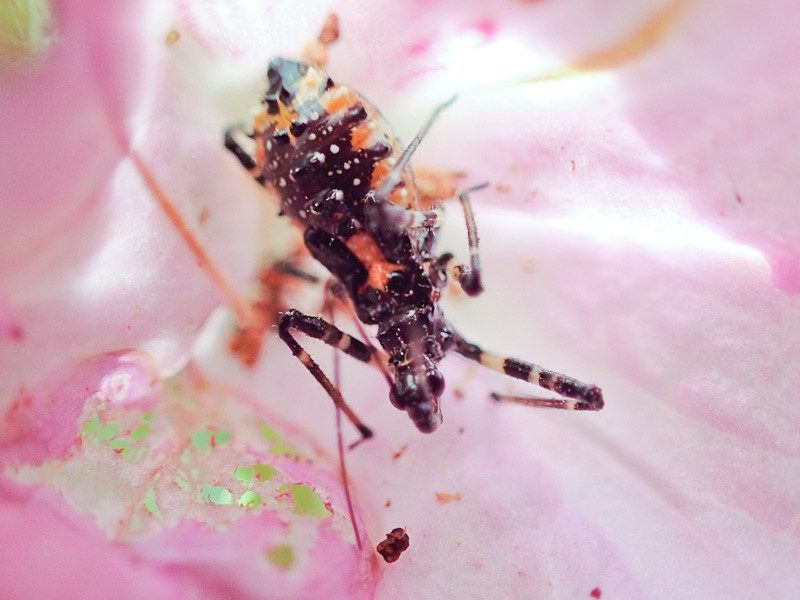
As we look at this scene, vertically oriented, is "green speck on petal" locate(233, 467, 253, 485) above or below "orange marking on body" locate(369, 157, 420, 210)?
below

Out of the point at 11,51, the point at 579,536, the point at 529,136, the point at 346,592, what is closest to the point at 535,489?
the point at 579,536

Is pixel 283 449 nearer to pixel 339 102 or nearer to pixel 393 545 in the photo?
pixel 393 545

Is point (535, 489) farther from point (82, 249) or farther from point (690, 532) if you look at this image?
point (82, 249)

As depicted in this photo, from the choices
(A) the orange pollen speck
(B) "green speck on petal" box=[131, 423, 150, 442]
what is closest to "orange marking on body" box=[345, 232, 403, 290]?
(A) the orange pollen speck

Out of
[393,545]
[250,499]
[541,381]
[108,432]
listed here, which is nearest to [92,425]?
[108,432]

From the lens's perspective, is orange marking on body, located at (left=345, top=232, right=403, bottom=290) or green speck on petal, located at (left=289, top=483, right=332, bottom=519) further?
orange marking on body, located at (left=345, top=232, right=403, bottom=290)

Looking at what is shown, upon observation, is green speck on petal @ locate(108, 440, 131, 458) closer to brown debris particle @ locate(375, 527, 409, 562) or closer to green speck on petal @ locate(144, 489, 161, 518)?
green speck on petal @ locate(144, 489, 161, 518)
